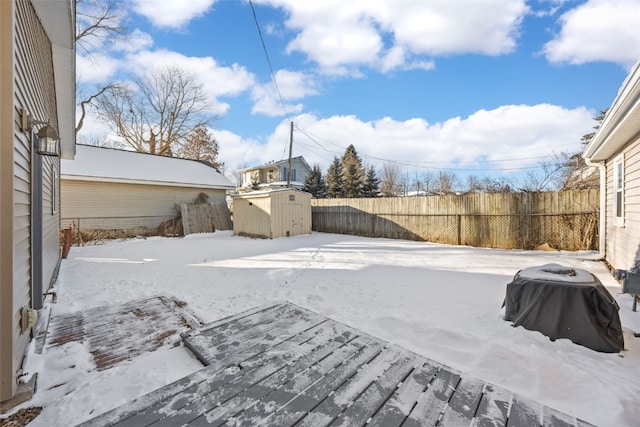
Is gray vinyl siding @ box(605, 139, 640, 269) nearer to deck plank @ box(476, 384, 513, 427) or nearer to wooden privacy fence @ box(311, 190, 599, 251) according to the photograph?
wooden privacy fence @ box(311, 190, 599, 251)

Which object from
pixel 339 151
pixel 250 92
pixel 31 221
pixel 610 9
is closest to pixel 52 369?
pixel 31 221

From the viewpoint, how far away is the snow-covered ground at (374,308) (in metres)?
2.00

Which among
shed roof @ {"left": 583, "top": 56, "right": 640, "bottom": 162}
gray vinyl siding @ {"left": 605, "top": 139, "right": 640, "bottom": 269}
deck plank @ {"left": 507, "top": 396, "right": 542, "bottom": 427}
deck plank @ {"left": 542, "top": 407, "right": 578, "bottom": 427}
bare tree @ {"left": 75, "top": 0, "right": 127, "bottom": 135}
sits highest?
bare tree @ {"left": 75, "top": 0, "right": 127, "bottom": 135}

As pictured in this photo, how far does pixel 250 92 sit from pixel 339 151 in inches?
664

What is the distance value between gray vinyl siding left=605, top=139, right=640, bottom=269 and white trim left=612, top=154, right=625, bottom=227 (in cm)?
10

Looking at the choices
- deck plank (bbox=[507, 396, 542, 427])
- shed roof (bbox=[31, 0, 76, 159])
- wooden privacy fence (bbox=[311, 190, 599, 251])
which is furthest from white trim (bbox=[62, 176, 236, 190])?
deck plank (bbox=[507, 396, 542, 427])

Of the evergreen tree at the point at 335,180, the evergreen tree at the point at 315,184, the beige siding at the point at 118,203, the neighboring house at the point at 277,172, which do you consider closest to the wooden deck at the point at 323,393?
the beige siding at the point at 118,203

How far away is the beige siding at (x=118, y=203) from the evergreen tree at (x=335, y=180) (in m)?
13.2

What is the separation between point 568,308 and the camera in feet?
8.79

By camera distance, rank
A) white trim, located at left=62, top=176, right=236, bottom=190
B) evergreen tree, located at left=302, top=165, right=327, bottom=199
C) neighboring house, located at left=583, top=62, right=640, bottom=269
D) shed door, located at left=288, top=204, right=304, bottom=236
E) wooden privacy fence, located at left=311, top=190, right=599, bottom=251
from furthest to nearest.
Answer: evergreen tree, located at left=302, top=165, right=327, bottom=199 → shed door, located at left=288, top=204, right=304, bottom=236 → white trim, located at left=62, top=176, right=236, bottom=190 → wooden privacy fence, located at left=311, top=190, right=599, bottom=251 → neighboring house, located at left=583, top=62, right=640, bottom=269

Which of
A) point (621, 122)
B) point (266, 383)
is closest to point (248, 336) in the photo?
point (266, 383)

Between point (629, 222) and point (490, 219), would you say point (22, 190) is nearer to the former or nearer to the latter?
point (629, 222)

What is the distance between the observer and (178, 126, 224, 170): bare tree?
74.3 feet

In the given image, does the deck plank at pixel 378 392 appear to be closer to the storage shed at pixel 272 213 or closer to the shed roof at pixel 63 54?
the shed roof at pixel 63 54
